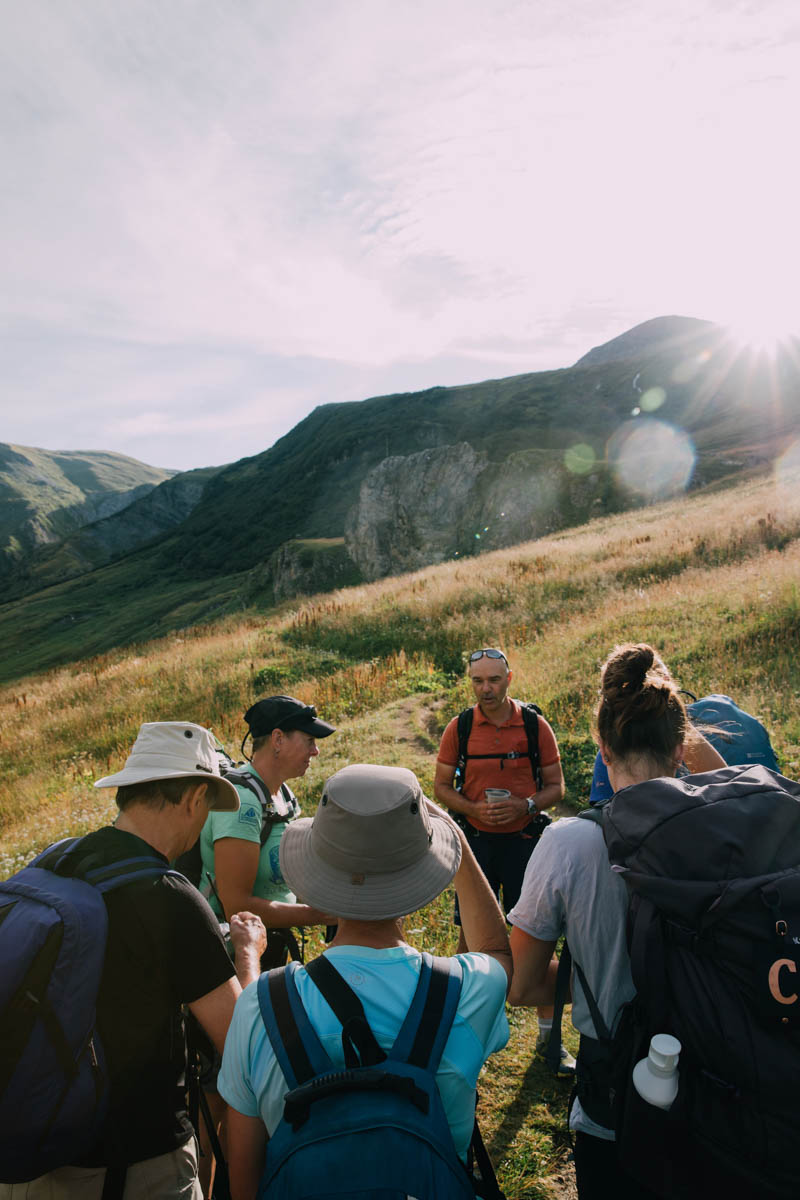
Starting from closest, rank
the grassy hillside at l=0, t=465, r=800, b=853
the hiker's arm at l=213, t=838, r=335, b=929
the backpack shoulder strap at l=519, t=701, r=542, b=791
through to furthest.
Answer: the hiker's arm at l=213, t=838, r=335, b=929, the backpack shoulder strap at l=519, t=701, r=542, b=791, the grassy hillside at l=0, t=465, r=800, b=853

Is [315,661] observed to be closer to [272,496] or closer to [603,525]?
[603,525]

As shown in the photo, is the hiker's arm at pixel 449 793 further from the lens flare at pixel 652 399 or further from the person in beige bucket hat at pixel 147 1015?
the lens flare at pixel 652 399

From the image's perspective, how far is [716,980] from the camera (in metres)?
1.56

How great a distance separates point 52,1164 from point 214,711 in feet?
33.5

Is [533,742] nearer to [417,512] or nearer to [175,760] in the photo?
[175,760]

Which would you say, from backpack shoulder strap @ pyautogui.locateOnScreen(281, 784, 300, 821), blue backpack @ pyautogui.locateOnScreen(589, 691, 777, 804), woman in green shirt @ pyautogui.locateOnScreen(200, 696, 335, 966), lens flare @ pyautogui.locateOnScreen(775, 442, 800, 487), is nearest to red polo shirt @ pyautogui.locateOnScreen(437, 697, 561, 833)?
blue backpack @ pyautogui.locateOnScreen(589, 691, 777, 804)

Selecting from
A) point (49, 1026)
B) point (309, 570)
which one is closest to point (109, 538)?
point (309, 570)

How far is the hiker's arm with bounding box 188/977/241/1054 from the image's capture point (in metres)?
1.97

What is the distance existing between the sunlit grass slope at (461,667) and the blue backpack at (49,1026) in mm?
2419

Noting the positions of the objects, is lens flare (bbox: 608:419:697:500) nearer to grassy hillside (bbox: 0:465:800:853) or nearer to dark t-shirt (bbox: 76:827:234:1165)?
grassy hillside (bbox: 0:465:800:853)

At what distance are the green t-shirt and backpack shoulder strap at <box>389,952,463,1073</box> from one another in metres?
1.63

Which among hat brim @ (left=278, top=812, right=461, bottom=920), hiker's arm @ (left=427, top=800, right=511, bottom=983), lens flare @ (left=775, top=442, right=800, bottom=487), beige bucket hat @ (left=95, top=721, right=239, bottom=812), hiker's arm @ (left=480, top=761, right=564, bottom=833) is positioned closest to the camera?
hat brim @ (left=278, top=812, right=461, bottom=920)

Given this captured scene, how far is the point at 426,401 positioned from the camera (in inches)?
4338

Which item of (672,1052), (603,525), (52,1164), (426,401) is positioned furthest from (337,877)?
(426,401)
